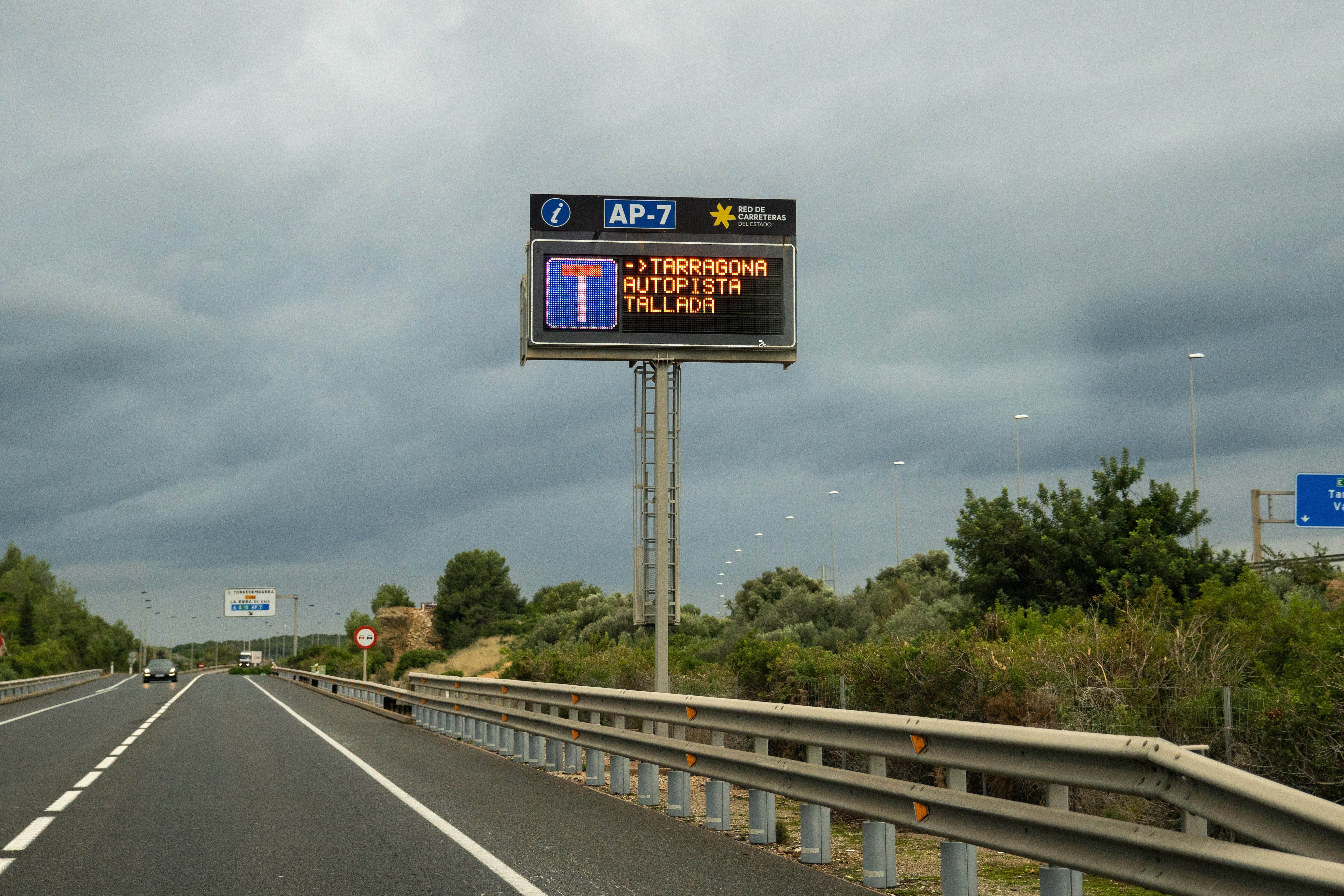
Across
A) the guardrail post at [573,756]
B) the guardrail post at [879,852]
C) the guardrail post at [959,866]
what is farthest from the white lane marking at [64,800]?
the guardrail post at [959,866]

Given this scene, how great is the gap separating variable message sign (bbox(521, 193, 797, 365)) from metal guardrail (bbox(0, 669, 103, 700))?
33968 mm

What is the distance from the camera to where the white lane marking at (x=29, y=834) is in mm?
9680

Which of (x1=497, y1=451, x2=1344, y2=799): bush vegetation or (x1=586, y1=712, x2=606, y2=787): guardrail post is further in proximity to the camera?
(x1=586, y1=712, x2=606, y2=787): guardrail post

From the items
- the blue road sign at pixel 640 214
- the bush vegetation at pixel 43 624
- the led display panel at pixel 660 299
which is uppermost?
the blue road sign at pixel 640 214

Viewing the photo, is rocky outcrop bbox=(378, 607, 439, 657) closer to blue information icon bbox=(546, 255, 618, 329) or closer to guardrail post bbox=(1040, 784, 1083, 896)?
blue information icon bbox=(546, 255, 618, 329)

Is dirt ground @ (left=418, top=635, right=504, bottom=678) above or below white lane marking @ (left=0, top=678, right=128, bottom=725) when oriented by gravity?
below

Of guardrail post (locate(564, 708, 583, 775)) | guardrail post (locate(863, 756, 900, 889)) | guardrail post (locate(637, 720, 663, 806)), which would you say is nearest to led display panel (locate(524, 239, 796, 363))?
guardrail post (locate(564, 708, 583, 775))

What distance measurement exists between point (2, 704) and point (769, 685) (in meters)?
34.5

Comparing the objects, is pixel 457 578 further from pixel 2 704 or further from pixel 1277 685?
pixel 1277 685

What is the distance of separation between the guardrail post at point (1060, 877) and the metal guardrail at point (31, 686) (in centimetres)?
4629

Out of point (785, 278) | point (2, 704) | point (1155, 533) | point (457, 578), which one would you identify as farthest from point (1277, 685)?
point (457, 578)

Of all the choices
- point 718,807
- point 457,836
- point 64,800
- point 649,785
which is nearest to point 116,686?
point 64,800

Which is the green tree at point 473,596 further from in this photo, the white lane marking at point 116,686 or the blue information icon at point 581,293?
the blue information icon at point 581,293

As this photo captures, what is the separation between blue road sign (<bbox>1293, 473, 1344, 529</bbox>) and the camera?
22.2m
